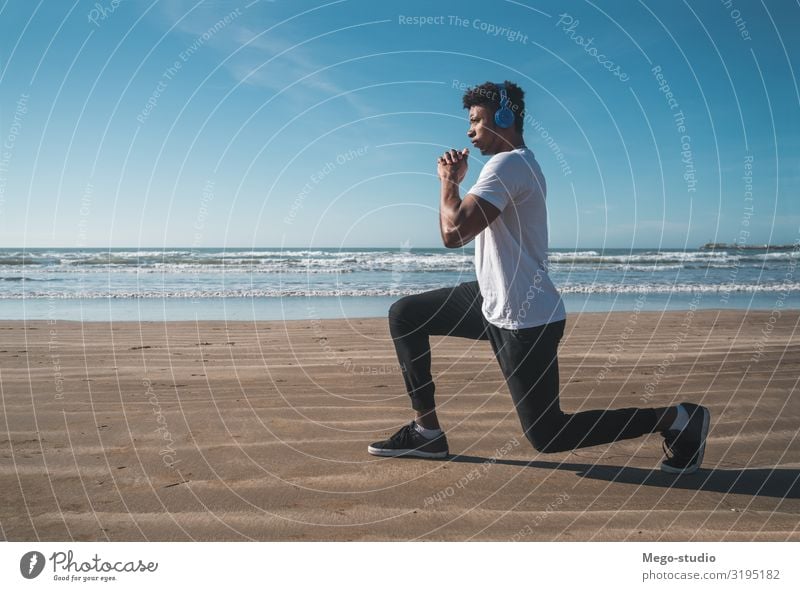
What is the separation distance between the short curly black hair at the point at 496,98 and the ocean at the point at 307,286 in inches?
382

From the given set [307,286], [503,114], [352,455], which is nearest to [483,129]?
[503,114]

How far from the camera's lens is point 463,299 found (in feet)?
14.6

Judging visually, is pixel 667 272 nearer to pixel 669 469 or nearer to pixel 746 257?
pixel 746 257

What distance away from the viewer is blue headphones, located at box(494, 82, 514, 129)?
3947 mm

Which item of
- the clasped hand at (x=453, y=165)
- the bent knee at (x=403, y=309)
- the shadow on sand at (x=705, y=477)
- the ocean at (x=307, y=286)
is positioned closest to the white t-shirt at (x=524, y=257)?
the clasped hand at (x=453, y=165)

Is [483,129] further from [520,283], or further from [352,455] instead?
[352,455]

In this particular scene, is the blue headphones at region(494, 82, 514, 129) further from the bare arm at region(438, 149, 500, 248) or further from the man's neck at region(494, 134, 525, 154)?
the bare arm at region(438, 149, 500, 248)

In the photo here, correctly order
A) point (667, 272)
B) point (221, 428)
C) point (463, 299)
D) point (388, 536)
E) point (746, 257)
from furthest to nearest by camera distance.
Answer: point (746, 257) → point (667, 272) → point (221, 428) → point (463, 299) → point (388, 536)

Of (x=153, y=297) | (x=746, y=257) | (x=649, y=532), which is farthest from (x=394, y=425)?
(x=746, y=257)

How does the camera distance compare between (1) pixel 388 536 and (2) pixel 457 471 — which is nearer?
(1) pixel 388 536

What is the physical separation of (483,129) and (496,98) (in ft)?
0.64

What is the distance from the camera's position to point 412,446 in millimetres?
4480

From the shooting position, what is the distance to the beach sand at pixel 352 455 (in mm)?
3352

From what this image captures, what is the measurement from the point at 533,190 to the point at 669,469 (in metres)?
1.97
